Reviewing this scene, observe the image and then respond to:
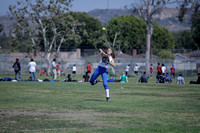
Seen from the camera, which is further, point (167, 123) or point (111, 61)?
point (111, 61)

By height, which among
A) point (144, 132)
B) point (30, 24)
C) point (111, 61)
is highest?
point (30, 24)

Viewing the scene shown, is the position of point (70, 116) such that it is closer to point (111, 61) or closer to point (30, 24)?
point (111, 61)

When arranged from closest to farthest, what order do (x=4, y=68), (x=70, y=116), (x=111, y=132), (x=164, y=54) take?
(x=111, y=132), (x=70, y=116), (x=4, y=68), (x=164, y=54)

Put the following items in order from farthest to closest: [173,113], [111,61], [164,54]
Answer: [164,54] → [111,61] → [173,113]

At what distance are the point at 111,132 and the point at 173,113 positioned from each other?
4.11 meters

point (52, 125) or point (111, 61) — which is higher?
point (111, 61)

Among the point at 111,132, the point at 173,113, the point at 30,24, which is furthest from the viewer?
the point at 30,24

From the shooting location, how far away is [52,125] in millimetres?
9164

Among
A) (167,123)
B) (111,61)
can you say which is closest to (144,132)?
(167,123)

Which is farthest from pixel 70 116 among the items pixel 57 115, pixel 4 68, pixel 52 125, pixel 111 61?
pixel 4 68

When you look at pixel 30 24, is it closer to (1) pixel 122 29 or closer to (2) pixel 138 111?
(1) pixel 122 29

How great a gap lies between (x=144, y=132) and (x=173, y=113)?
11.9ft

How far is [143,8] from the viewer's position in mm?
57125

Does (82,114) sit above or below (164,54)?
below
